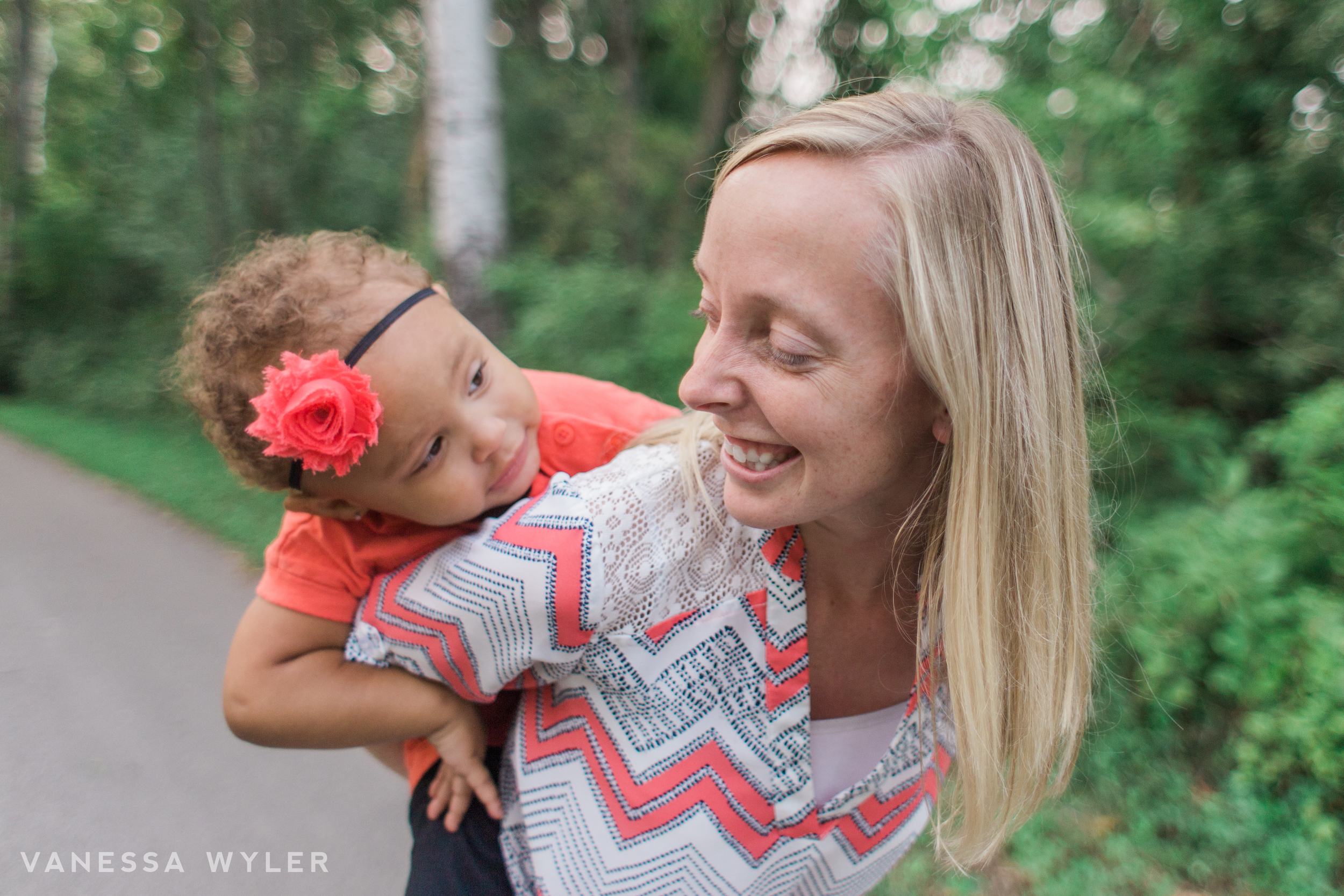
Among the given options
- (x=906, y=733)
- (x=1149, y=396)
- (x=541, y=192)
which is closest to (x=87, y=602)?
(x=906, y=733)

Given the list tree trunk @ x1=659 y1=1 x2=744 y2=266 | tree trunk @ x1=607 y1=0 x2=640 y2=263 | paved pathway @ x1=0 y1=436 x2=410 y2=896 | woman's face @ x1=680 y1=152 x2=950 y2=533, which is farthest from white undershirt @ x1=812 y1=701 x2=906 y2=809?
tree trunk @ x1=607 y1=0 x2=640 y2=263

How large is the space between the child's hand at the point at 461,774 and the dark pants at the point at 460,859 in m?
0.02

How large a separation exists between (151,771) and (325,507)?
7.65ft

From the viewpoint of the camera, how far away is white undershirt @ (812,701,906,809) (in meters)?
1.46

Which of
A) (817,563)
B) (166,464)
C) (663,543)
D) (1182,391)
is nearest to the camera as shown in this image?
(663,543)

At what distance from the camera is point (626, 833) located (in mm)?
1369

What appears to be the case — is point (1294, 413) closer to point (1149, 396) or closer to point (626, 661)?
point (1149, 396)

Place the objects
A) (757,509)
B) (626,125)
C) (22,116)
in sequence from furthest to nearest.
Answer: (22,116)
(626,125)
(757,509)

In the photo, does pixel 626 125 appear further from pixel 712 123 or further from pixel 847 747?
pixel 847 747

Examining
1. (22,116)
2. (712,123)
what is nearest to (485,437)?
(712,123)

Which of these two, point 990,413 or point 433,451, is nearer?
point 990,413

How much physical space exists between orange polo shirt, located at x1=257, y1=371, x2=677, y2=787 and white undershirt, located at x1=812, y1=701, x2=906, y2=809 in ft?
2.09

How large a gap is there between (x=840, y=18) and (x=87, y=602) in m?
10.6

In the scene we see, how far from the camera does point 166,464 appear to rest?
8.16 m
